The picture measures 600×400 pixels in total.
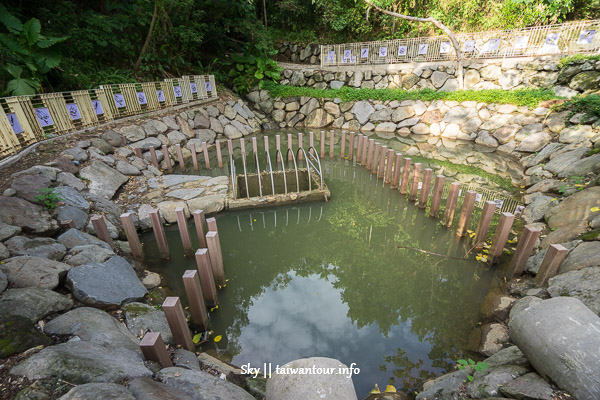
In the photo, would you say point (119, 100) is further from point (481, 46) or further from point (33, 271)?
point (481, 46)

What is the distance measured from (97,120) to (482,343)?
12531 mm

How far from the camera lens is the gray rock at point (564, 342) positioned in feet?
7.00

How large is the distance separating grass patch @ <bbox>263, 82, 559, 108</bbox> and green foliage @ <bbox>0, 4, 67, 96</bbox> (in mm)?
10865

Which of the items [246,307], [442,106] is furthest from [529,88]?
Answer: [246,307]

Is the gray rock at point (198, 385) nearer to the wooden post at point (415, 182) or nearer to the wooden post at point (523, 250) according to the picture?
the wooden post at point (523, 250)

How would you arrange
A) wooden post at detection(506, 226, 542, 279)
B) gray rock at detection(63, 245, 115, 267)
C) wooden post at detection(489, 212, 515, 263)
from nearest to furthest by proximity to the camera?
gray rock at detection(63, 245, 115, 267), wooden post at detection(506, 226, 542, 279), wooden post at detection(489, 212, 515, 263)

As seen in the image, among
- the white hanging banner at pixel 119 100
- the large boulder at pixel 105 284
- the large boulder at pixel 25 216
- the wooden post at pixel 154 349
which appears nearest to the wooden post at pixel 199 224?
the large boulder at pixel 105 284

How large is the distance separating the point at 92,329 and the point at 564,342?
14.7ft

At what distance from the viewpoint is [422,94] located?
1494cm

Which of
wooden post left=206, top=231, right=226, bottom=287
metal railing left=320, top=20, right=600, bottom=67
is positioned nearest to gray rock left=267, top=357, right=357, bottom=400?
wooden post left=206, top=231, right=226, bottom=287

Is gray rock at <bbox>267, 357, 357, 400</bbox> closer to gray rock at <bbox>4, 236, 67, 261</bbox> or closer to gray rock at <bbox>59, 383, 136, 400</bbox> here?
gray rock at <bbox>59, 383, 136, 400</bbox>

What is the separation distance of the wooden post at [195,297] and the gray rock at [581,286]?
4886 millimetres

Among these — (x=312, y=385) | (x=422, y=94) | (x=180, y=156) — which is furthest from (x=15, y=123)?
(x=422, y=94)

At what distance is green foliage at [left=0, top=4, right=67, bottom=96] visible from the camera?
8.48 metres
